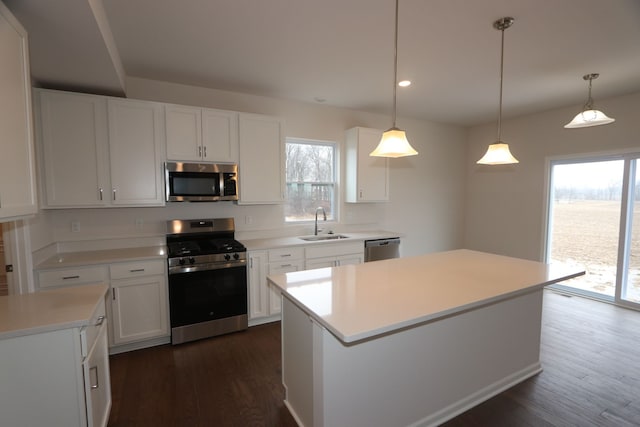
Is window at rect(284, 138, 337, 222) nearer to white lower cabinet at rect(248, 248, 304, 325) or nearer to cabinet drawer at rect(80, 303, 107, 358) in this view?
white lower cabinet at rect(248, 248, 304, 325)

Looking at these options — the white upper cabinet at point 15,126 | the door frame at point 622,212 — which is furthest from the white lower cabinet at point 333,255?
the door frame at point 622,212

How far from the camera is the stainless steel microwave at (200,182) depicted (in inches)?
120

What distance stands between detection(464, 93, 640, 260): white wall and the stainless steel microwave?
445cm

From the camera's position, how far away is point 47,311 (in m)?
1.54

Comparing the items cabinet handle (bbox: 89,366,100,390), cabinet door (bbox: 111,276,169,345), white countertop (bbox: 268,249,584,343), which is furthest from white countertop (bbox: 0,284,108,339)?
white countertop (bbox: 268,249,584,343)

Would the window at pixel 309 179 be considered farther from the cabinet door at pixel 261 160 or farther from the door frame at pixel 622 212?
the door frame at pixel 622 212

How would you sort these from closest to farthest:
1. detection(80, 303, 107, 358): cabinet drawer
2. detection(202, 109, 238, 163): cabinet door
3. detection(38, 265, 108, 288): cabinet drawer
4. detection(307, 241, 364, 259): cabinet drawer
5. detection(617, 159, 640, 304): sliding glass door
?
detection(80, 303, 107, 358): cabinet drawer
detection(38, 265, 108, 288): cabinet drawer
detection(202, 109, 238, 163): cabinet door
detection(307, 241, 364, 259): cabinet drawer
detection(617, 159, 640, 304): sliding glass door

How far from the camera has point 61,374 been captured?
4.77 ft

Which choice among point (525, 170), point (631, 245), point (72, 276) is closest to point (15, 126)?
point (72, 276)

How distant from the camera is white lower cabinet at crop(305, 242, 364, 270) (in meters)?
3.60

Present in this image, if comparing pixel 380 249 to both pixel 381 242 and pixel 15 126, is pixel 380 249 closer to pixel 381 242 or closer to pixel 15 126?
pixel 381 242

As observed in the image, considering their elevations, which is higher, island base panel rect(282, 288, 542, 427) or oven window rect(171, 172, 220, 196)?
oven window rect(171, 172, 220, 196)

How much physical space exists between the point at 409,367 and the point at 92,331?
6.02 feet

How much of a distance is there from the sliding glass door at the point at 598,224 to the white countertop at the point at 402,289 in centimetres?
266
